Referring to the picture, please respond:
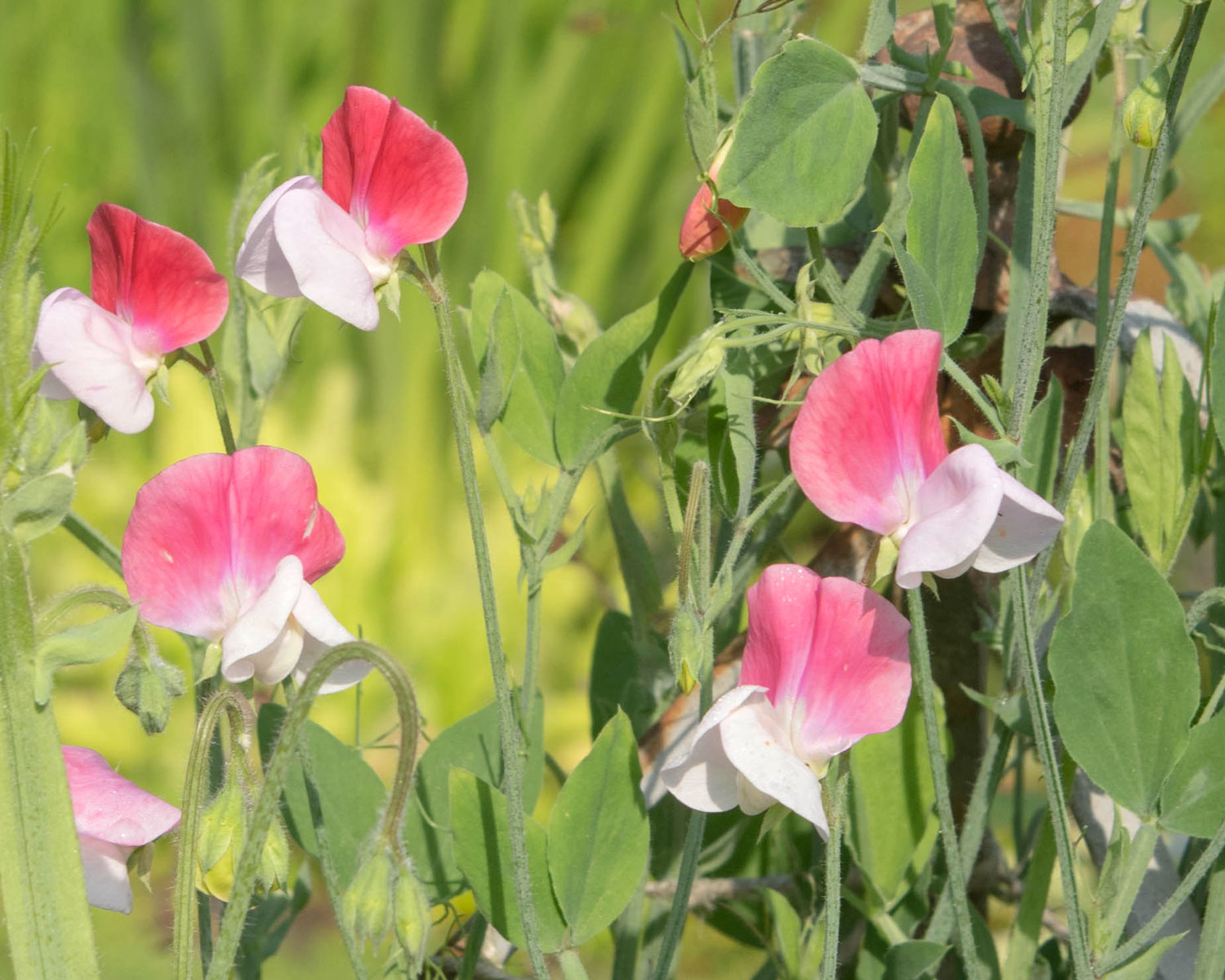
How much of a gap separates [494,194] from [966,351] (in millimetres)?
1312

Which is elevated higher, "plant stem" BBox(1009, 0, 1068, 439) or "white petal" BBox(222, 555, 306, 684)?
"plant stem" BBox(1009, 0, 1068, 439)

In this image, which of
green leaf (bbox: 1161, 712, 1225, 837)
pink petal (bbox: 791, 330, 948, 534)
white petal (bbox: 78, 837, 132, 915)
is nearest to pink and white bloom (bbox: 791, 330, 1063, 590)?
pink petal (bbox: 791, 330, 948, 534)

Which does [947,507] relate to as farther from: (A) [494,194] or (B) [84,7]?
(B) [84,7]

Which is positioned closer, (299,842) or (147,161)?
(299,842)

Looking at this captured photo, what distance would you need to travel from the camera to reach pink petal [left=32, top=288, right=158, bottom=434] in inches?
12.5

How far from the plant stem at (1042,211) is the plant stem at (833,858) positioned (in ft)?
0.35

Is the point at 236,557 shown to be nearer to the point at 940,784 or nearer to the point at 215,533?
the point at 215,533

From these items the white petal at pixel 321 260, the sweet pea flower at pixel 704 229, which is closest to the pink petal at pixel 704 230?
the sweet pea flower at pixel 704 229

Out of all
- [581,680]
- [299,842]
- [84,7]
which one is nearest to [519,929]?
[299,842]

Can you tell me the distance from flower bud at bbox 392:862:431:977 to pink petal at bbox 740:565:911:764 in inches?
4.2

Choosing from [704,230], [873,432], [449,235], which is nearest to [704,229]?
[704,230]

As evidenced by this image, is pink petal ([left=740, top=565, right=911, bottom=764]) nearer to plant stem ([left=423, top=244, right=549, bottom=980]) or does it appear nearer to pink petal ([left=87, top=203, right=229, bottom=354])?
plant stem ([left=423, top=244, right=549, bottom=980])

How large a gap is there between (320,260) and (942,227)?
168 millimetres

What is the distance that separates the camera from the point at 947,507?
30 cm
